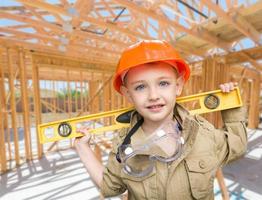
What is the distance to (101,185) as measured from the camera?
1.24 meters

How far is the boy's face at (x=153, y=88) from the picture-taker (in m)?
1.08

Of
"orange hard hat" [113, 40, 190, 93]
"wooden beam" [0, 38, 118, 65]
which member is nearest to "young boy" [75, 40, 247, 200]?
"orange hard hat" [113, 40, 190, 93]

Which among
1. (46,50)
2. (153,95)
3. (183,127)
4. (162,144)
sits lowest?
(162,144)

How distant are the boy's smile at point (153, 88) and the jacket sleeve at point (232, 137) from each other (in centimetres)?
47

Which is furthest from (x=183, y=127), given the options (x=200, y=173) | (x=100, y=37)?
(x=100, y=37)

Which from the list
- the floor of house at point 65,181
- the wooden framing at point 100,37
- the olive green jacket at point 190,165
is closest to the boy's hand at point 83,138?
the olive green jacket at point 190,165

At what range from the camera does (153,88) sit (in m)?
1.07

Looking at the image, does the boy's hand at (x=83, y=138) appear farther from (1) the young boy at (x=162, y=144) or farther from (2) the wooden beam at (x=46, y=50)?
(2) the wooden beam at (x=46, y=50)

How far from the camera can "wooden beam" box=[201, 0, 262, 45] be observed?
2614 mm

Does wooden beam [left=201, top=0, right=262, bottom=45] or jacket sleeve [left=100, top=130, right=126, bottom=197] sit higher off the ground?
wooden beam [left=201, top=0, right=262, bottom=45]

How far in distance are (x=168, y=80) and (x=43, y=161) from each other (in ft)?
17.2

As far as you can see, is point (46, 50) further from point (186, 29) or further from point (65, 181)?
A: point (186, 29)

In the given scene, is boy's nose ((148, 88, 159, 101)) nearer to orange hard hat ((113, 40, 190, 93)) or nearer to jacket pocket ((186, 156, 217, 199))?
orange hard hat ((113, 40, 190, 93))

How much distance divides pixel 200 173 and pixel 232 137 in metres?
0.36
